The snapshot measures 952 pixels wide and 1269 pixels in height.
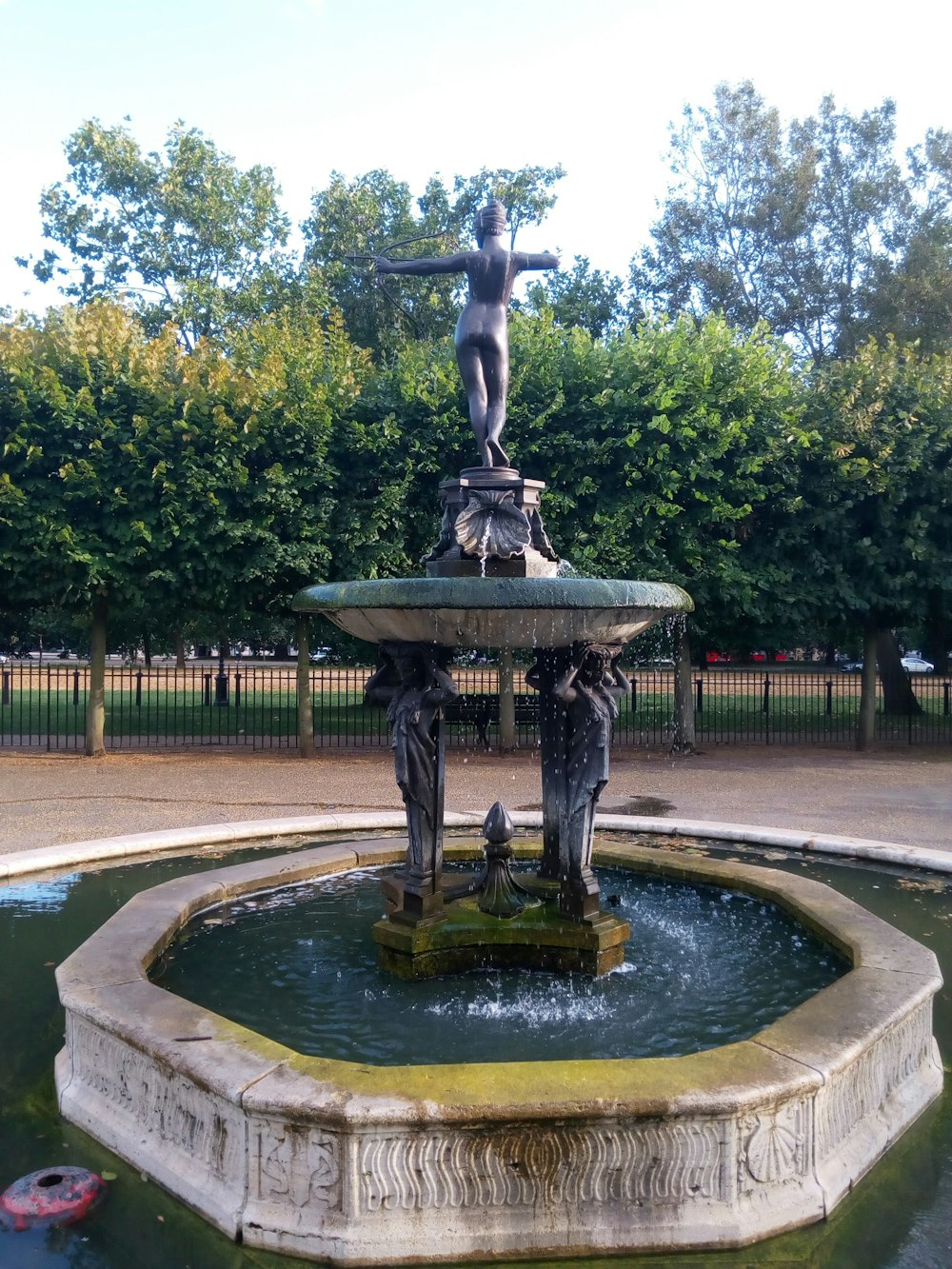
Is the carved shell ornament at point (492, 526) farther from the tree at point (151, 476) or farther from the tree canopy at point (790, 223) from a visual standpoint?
the tree canopy at point (790, 223)

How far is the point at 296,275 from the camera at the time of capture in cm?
3172

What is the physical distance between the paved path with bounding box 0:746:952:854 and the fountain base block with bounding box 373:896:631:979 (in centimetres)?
508

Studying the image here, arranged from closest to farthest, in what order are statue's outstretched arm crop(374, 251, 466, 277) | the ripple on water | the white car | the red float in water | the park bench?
the red float in water < the ripple on water < statue's outstretched arm crop(374, 251, 466, 277) < the park bench < the white car

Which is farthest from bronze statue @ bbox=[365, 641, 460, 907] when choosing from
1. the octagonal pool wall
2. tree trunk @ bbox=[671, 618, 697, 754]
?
tree trunk @ bbox=[671, 618, 697, 754]

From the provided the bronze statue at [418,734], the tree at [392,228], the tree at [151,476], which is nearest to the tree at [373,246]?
the tree at [392,228]

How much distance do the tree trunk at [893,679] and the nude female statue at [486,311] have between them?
19093 mm

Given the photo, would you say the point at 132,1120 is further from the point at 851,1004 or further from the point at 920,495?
the point at 920,495

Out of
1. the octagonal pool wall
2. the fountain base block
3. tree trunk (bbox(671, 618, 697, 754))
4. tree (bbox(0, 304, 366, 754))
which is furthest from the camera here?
tree trunk (bbox(671, 618, 697, 754))

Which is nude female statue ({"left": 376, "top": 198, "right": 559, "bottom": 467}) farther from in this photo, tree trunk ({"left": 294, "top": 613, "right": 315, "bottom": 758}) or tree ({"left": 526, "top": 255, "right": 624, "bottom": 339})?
tree ({"left": 526, "top": 255, "right": 624, "bottom": 339})

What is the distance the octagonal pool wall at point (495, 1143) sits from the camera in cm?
293

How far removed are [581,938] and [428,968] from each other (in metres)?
0.78

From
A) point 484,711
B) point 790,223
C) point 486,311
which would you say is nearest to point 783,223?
point 790,223

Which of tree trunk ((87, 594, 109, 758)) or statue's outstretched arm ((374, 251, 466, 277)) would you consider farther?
tree trunk ((87, 594, 109, 758))

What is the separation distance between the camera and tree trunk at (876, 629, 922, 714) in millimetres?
22719
